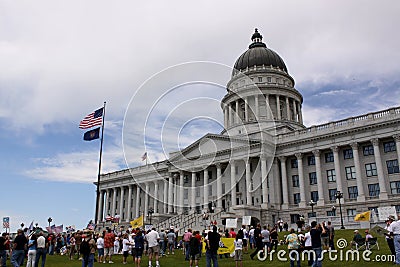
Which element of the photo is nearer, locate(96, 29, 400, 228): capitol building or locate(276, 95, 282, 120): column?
locate(96, 29, 400, 228): capitol building

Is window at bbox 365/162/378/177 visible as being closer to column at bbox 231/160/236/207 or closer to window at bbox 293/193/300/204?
window at bbox 293/193/300/204

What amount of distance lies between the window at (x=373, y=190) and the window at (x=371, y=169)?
5.06 feet

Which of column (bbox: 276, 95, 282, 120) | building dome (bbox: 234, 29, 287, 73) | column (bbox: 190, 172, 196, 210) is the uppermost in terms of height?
building dome (bbox: 234, 29, 287, 73)

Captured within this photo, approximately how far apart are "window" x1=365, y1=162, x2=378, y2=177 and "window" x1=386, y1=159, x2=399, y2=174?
1.76 meters

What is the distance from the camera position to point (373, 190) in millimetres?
49188

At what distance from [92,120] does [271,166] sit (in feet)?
100

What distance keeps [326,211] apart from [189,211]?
23.6 meters

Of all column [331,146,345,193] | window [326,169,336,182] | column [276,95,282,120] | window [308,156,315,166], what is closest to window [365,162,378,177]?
column [331,146,345,193]

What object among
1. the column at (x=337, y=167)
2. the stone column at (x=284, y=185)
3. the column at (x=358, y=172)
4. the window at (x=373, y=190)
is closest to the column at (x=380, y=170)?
the window at (x=373, y=190)

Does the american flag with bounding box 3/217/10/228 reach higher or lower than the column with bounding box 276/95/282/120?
lower

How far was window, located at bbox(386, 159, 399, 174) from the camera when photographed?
157 ft

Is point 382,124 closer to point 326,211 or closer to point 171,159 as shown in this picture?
point 326,211

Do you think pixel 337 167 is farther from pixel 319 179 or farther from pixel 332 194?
pixel 332 194

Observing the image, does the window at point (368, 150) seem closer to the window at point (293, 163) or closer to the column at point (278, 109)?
the window at point (293, 163)
